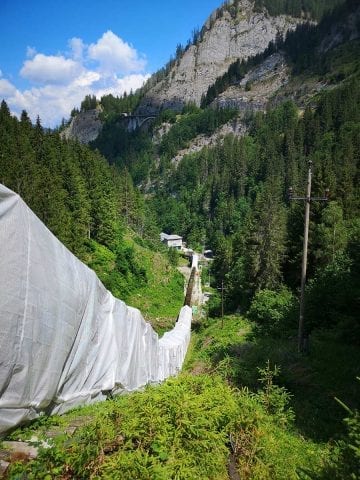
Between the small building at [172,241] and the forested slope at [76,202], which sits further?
the small building at [172,241]

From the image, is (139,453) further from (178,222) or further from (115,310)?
(178,222)

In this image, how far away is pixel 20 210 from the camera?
13.8 feet

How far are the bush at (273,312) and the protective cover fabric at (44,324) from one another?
15.6 meters

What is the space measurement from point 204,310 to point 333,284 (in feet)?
87.9

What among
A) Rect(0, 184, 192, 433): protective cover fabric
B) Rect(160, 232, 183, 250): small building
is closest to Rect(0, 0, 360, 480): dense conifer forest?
Rect(0, 184, 192, 433): protective cover fabric

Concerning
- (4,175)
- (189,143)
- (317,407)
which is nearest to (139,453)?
(317,407)

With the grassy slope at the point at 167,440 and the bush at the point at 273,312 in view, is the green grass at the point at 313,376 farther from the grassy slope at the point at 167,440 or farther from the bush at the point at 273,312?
the bush at the point at 273,312

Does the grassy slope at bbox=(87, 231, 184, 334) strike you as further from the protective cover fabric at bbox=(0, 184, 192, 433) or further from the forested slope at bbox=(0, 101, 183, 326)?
the protective cover fabric at bbox=(0, 184, 192, 433)

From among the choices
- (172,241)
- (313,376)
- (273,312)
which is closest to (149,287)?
(273,312)

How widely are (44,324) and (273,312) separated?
20083mm

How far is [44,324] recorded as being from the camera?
443 cm

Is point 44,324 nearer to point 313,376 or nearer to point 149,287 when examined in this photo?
point 313,376

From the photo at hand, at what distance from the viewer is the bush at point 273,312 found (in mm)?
20370

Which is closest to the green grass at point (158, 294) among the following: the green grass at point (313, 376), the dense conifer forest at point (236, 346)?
the dense conifer forest at point (236, 346)
